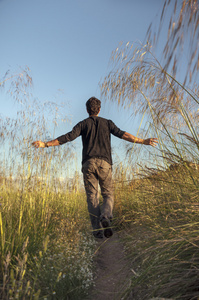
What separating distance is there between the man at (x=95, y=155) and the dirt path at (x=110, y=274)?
20.4 inches

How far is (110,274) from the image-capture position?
177 cm

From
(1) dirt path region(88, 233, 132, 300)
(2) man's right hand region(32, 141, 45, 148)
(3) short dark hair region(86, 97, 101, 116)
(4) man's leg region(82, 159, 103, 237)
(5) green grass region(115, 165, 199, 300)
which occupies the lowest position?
(1) dirt path region(88, 233, 132, 300)

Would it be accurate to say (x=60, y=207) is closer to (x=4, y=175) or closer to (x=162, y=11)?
(x=4, y=175)

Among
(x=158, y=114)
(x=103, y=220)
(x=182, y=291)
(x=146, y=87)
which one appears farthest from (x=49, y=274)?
(x=146, y=87)

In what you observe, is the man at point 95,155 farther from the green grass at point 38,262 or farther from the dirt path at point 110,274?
the green grass at point 38,262

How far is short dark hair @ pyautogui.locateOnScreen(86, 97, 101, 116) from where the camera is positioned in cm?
434

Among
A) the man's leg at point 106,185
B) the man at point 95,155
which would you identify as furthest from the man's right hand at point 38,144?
the man's leg at point 106,185

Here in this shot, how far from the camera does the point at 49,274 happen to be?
2.16m

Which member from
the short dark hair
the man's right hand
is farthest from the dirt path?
the short dark hair

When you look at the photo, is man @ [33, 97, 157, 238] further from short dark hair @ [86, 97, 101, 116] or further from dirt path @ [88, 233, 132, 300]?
dirt path @ [88, 233, 132, 300]

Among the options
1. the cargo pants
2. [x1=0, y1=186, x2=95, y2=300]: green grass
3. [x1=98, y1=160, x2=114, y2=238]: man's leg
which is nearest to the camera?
[x1=0, y1=186, x2=95, y2=300]: green grass

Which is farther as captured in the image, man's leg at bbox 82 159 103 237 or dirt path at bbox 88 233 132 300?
man's leg at bbox 82 159 103 237

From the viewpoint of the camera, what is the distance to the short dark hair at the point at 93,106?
4.34m

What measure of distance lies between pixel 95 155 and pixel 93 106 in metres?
0.92
